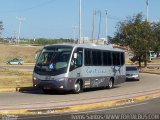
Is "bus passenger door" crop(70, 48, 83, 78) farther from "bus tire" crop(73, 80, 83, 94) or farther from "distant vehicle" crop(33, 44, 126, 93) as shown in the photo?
"bus tire" crop(73, 80, 83, 94)

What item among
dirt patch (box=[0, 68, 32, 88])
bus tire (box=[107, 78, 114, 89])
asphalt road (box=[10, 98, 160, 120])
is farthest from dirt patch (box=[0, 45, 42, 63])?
Answer: asphalt road (box=[10, 98, 160, 120])

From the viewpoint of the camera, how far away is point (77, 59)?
26.5 meters

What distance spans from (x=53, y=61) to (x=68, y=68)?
0.93 metres

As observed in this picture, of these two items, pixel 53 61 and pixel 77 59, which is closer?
pixel 53 61

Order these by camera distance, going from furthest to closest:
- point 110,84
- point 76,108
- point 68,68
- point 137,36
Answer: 1. point 137,36
2. point 110,84
3. point 68,68
4. point 76,108

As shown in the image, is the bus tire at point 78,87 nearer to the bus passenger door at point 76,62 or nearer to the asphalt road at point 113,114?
the bus passenger door at point 76,62

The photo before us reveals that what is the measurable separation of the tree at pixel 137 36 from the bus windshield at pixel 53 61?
38878 mm

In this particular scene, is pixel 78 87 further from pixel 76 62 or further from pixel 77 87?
pixel 76 62

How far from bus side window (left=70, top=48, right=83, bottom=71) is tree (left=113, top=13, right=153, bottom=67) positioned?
3785 cm

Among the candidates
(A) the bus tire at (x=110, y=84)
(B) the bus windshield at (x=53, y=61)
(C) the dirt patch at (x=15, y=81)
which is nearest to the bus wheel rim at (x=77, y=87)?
(B) the bus windshield at (x=53, y=61)

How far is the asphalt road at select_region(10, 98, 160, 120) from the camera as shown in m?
15.3

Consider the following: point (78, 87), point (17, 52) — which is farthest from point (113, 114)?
point (17, 52)

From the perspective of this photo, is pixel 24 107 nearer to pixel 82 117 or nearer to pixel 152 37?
pixel 82 117

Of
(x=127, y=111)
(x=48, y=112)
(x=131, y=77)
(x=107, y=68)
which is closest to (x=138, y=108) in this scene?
(x=127, y=111)
